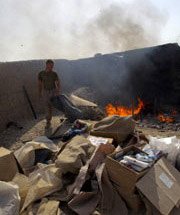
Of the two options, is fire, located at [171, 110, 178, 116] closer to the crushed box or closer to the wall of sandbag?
the wall of sandbag

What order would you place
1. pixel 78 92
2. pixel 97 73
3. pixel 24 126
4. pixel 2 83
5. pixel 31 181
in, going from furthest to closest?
pixel 97 73 → pixel 78 92 → pixel 2 83 → pixel 24 126 → pixel 31 181

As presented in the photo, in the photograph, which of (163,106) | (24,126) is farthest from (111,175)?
(163,106)

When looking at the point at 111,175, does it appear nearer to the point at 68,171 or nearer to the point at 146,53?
the point at 68,171

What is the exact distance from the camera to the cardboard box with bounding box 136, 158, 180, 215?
1.88m

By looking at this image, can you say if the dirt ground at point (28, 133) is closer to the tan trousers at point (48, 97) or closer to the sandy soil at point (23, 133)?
the sandy soil at point (23, 133)

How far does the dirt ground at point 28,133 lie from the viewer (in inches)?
176

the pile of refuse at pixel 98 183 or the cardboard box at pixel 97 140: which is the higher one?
the cardboard box at pixel 97 140

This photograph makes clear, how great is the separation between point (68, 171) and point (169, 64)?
8.99 meters

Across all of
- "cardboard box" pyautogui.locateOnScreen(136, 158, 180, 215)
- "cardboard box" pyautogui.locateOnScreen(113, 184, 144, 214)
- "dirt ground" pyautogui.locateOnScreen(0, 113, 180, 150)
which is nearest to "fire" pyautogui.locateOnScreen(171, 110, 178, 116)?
"dirt ground" pyautogui.locateOnScreen(0, 113, 180, 150)

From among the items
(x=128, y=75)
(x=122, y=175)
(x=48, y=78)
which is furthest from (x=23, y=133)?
(x=128, y=75)

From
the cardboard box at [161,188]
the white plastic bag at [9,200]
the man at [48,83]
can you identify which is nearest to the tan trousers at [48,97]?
the man at [48,83]

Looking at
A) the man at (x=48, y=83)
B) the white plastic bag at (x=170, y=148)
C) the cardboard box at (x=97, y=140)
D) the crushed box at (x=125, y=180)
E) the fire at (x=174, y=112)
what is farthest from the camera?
the fire at (x=174, y=112)

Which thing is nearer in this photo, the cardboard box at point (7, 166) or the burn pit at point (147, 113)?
the cardboard box at point (7, 166)

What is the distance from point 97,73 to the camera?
33.3 ft
